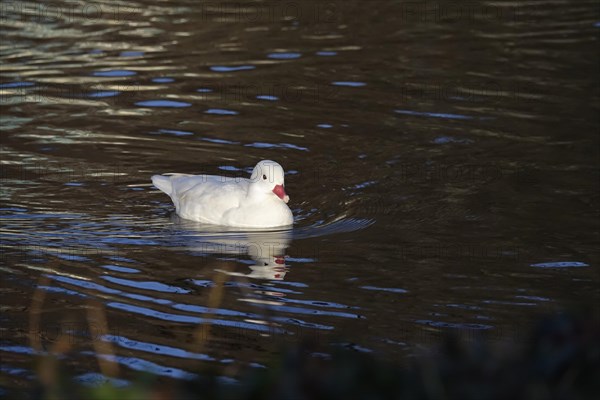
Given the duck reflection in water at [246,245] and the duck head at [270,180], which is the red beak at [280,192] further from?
the duck reflection in water at [246,245]

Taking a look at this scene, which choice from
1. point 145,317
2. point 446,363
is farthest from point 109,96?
point 446,363

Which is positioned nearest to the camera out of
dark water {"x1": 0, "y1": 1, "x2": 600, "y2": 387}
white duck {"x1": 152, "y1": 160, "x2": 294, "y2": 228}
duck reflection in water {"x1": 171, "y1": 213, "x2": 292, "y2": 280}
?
dark water {"x1": 0, "y1": 1, "x2": 600, "y2": 387}

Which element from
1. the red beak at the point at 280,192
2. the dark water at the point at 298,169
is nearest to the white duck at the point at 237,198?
the red beak at the point at 280,192

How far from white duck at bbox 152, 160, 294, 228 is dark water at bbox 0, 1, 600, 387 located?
0.22 metres

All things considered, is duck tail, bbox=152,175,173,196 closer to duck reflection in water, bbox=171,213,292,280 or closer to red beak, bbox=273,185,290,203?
duck reflection in water, bbox=171,213,292,280

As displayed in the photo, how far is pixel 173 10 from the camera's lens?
71.9 feet

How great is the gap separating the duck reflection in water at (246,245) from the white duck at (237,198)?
0.33ft

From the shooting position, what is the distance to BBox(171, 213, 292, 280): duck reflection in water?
10.8 m

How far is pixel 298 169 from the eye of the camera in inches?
548

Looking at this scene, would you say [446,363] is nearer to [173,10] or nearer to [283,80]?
[283,80]

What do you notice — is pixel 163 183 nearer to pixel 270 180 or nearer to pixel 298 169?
pixel 270 180

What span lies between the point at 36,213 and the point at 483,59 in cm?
926

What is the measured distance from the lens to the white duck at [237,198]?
11.9m

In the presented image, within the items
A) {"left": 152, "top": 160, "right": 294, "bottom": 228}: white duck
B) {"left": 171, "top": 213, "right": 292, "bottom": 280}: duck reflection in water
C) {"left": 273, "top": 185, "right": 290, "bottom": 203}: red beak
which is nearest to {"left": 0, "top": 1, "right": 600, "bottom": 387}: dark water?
{"left": 171, "top": 213, "right": 292, "bottom": 280}: duck reflection in water
